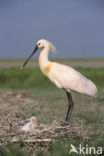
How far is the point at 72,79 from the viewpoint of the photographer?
15.2 ft

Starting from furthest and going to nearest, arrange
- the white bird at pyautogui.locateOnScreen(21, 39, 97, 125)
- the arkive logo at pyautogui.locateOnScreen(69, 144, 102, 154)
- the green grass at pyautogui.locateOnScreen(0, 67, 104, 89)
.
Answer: the green grass at pyautogui.locateOnScreen(0, 67, 104, 89) < the white bird at pyautogui.locateOnScreen(21, 39, 97, 125) < the arkive logo at pyautogui.locateOnScreen(69, 144, 102, 154)

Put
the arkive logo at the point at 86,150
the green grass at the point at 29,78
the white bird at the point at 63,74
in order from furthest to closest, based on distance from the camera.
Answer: the green grass at the point at 29,78 → the white bird at the point at 63,74 → the arkive logo at the point at 86,150

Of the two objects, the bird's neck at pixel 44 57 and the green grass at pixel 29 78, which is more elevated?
the bird's neck at pixel 44 57

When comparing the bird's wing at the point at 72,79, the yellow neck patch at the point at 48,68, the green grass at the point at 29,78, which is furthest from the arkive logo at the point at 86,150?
the green grass at the point at 29,78

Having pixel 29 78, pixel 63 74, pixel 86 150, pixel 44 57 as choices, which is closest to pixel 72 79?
pixel 63 74

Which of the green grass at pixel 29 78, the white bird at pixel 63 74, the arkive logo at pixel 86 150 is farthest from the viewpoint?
the green grass at pixel 29 78

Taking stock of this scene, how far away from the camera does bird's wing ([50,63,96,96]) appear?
4578 millimetres

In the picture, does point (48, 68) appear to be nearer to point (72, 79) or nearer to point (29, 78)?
point (72, 79)

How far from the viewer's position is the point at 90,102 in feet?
27.2

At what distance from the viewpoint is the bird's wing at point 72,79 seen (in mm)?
4578

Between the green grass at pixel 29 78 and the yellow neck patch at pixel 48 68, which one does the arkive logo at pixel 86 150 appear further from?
the green grass at pixel 29 78

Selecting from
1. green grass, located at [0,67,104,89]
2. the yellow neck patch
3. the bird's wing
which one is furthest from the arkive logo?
green grass, located at [0,67,104,89]

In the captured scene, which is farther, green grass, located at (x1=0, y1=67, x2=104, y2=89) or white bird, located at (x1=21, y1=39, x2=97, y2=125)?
green grass, located at (x1=0, y1=67, x2=104, y2=89)

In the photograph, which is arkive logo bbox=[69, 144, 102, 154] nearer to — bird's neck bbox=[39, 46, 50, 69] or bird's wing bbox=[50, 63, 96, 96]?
bird's wing bbox=[50, 63, 96, 96]
